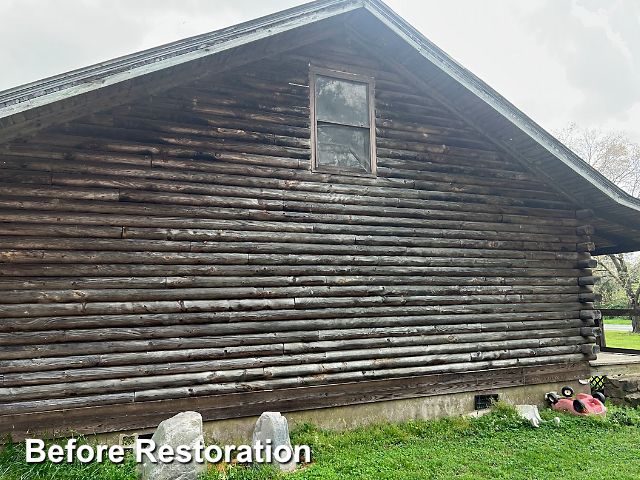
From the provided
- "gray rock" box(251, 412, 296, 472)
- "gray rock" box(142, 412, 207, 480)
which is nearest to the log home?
"gray rock" box(251, 412, 296, 472)

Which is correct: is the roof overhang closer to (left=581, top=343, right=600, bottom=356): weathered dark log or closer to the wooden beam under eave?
the wooden beam under eave

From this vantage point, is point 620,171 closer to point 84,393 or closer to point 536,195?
point 536,195

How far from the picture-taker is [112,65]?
250 inches

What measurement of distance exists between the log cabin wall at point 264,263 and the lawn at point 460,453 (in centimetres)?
62

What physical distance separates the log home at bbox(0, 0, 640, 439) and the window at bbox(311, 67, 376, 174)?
4cm

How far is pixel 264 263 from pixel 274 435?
264cm

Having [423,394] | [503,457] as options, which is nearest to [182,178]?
[423,394]

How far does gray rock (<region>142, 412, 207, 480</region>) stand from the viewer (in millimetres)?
5551

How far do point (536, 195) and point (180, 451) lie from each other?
8.82m

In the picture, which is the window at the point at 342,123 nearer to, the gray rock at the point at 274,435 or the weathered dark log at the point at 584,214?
the gray rock at the point at 274,435

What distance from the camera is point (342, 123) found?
28.6ft

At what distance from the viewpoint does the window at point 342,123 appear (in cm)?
Result: 856

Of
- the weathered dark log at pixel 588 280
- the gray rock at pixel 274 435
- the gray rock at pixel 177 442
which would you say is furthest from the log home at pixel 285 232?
the gray rock at pixel 177 442

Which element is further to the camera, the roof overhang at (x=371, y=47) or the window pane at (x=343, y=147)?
the window pane at (x=343, y=147)
